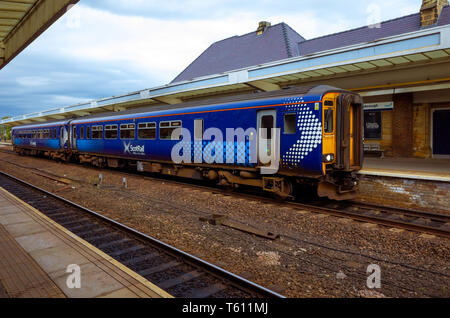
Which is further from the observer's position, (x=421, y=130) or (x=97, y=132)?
(x=97, y=132)

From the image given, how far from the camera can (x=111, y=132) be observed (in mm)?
17203

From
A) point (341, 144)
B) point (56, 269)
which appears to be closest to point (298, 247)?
point (341, 144)

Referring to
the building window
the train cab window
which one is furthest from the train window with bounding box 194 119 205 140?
the building window

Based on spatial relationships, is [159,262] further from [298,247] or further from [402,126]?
[402,126]

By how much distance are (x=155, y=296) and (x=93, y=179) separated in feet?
42.6

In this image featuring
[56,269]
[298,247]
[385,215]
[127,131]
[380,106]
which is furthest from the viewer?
[380,106]

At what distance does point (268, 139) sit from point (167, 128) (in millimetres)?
5360

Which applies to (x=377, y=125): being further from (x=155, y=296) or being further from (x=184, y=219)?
(x=155, y=296)

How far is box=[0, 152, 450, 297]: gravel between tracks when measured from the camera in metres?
4.75

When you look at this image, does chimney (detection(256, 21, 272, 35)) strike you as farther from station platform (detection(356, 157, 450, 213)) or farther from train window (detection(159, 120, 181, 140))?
station platform (detection(356, 157, 450, 213))

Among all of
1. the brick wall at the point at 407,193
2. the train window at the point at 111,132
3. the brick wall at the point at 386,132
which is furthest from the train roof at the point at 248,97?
the brick wall at the point at 386,132

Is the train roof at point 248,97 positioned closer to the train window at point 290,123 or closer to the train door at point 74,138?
the train window at point 290,123

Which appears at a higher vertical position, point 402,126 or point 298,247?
point 402,126
